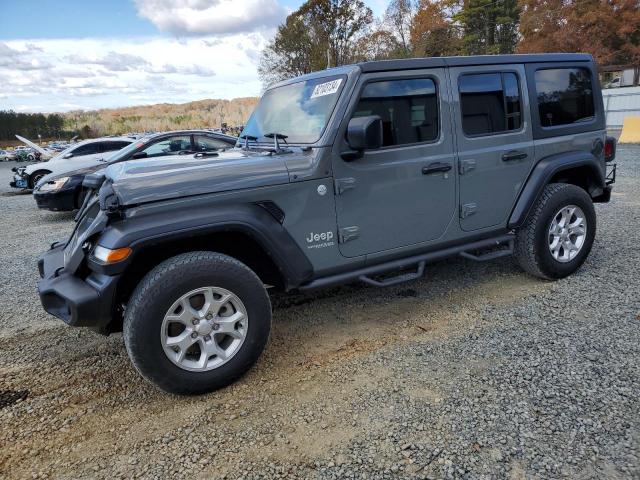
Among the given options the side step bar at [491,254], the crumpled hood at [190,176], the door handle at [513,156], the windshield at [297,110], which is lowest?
the side step bar at [491,254]

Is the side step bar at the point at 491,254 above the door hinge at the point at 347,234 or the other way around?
the other way around

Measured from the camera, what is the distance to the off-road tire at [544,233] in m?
4.11

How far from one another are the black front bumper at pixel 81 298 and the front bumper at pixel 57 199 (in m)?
6.49

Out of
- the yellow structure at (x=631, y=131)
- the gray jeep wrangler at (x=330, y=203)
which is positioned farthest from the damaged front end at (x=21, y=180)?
the yellow structure at (x=631, y=131)

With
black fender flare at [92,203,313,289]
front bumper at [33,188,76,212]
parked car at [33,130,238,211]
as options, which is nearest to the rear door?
black fender flare at [92,203,313,289]

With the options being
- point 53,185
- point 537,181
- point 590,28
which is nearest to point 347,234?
point 537,181

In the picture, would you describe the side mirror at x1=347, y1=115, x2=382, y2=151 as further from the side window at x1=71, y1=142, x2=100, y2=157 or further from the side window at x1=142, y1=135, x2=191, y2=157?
the side window at x1=71, y1=142, x2=100, y2=157

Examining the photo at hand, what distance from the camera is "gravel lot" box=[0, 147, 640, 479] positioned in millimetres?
2270

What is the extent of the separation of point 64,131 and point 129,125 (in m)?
6.70

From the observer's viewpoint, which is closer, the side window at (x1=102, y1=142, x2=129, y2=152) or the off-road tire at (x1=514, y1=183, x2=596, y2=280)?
the off-road tire at (x1=514, y1=183, x2=596, y2=280)

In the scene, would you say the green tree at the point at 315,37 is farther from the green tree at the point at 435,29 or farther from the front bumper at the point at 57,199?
the front bumper at the point at 57,199

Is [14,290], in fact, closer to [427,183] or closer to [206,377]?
[206,377]

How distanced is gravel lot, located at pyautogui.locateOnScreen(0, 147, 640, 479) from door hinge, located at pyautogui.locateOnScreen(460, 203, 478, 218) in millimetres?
793

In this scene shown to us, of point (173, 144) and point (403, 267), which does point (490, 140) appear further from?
point (173, 144)
